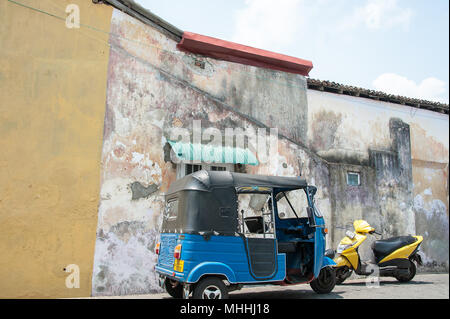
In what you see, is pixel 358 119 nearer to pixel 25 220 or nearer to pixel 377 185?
pixel 377 185

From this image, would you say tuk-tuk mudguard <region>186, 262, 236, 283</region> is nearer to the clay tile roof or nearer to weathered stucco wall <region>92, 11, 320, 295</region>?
weathered stucco wall <region>92, 11, 320, 295</region>

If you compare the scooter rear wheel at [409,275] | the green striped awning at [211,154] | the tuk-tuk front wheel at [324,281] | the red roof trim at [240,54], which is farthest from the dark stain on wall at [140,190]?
the scooter rear wheel at [409,275]

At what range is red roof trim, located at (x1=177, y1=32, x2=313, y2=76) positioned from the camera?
9867 millimetres

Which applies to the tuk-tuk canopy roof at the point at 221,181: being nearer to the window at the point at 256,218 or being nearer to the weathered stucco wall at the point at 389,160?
the window at the point at 256,218

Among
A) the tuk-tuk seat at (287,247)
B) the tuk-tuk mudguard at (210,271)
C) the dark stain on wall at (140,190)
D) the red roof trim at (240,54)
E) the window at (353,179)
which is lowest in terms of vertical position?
the tuk-tuk mudguard at (210,271)

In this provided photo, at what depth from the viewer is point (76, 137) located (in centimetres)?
828

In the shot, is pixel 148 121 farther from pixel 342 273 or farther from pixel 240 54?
pixel 342 273

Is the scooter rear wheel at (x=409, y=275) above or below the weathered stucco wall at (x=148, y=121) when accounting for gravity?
below

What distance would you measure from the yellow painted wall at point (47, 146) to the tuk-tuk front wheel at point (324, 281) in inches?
182

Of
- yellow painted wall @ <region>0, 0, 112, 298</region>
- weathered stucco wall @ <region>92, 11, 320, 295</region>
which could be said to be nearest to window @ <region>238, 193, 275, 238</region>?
weathered stucco wall @ <region>92, 11, 320, 295</region>

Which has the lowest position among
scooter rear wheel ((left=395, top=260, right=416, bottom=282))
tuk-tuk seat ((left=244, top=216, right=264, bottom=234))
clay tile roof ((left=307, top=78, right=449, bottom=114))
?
scooter rear wheel ((left=395, top=260, right=416, bottom=282))

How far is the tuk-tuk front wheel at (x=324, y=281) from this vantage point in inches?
303

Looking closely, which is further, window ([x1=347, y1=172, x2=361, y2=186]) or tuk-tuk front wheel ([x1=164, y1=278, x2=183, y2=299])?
window ([x1=347, y1=172, x2=361, y2=186])

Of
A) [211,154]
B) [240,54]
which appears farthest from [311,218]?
[240,54]
